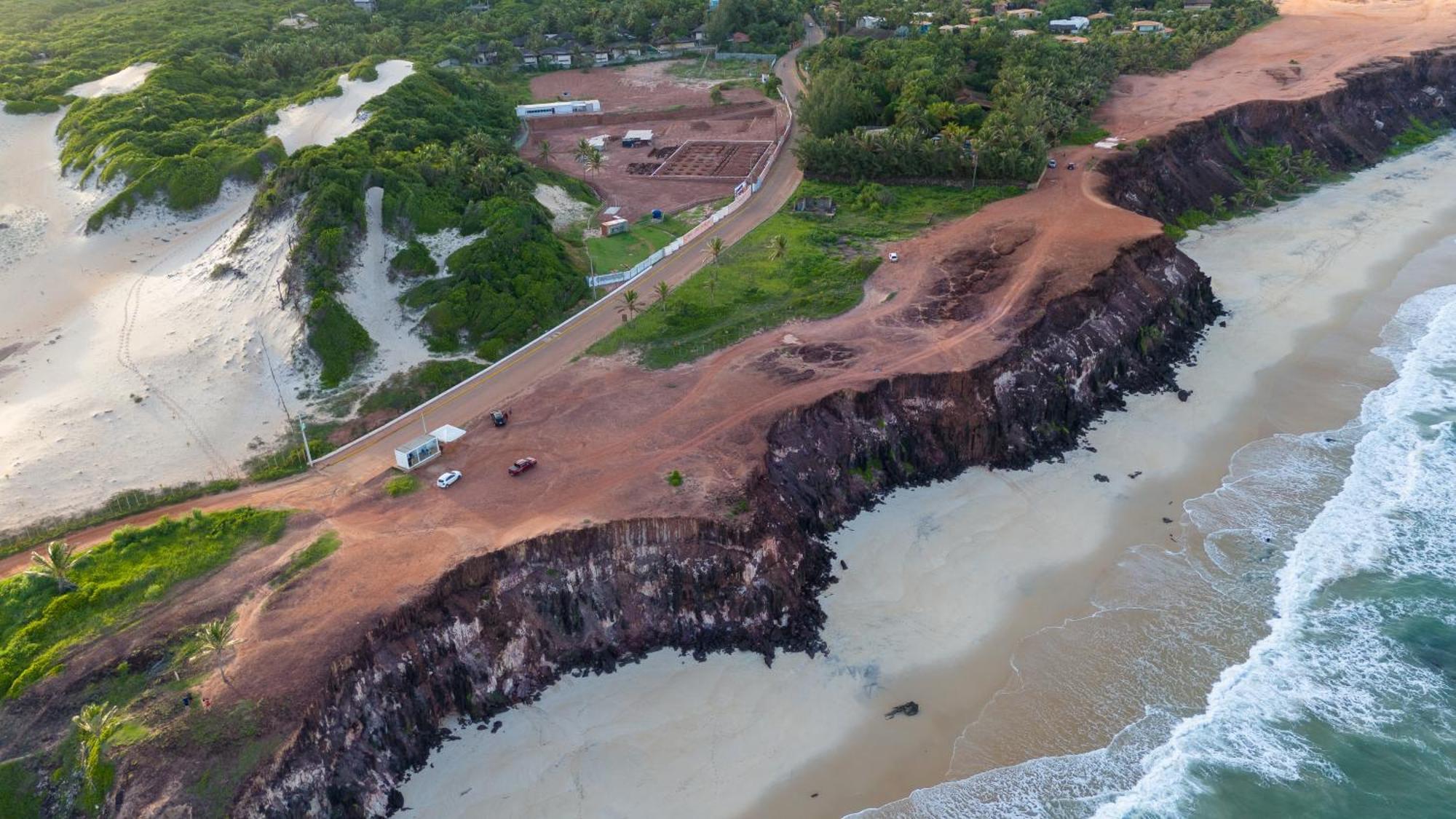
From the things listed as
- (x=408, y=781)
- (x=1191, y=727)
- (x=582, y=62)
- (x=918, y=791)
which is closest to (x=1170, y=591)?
(x=1191, y=727)

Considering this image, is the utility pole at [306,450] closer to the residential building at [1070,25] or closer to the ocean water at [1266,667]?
the ocean water at [1266,667]

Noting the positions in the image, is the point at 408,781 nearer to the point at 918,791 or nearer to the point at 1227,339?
the point at 918,791

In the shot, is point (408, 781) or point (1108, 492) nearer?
point (408, 781)

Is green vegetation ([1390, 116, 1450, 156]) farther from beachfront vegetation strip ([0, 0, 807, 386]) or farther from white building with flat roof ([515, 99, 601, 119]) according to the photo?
white building with flat roof ([515, 99, 601, 119])

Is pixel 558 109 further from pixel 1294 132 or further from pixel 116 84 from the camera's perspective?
pixel 1294 132

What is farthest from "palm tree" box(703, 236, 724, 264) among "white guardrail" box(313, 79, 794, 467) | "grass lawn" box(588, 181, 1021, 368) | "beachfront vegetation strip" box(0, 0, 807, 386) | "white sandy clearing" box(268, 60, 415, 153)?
"white sandy clearing" box(268, 60, 415, 153)

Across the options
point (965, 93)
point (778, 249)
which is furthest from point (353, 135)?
point (965, 93)
